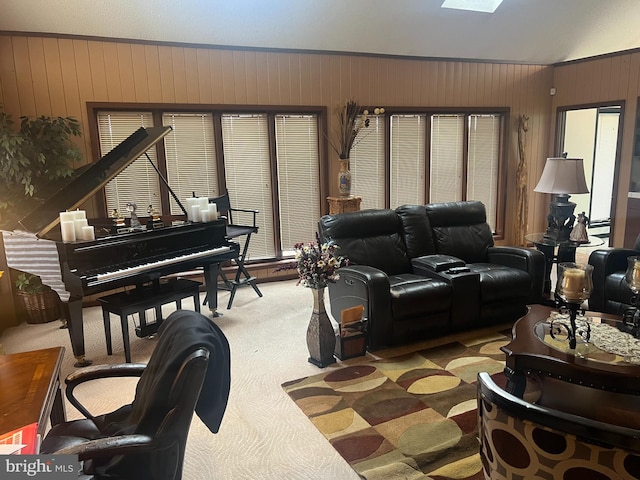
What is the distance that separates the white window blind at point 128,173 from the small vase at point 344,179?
2122 mm

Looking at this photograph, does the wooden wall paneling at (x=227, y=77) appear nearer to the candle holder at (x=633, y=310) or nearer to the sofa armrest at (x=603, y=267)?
the sofa armrest at (x=603, y=267)

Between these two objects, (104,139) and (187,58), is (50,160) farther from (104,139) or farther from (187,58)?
(187,58)

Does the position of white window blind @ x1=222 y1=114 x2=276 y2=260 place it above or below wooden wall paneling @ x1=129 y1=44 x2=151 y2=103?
below

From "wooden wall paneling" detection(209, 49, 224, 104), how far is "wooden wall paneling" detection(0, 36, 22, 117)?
1847 millimetres

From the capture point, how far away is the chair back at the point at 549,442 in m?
1.15

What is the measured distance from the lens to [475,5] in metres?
5.47

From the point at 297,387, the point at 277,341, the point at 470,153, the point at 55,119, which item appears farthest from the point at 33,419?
the point at 470,153

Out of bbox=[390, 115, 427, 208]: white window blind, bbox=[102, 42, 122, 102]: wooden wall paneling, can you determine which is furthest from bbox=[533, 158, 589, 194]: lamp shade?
bbox=[102, 42, 122, 102]: wooden wall paneling

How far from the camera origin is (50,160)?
419cm

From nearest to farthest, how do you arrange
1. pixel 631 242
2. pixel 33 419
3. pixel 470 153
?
pixel 33 419, pixel 631 242, pixel 470 153

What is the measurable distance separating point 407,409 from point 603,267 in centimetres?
228

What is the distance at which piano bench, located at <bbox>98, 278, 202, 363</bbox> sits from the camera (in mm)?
3491

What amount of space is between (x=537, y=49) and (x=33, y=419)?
7.06 metres

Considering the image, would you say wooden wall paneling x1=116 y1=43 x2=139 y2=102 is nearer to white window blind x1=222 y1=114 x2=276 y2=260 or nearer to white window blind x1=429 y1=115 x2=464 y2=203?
white window blind x1=222 y1=114 x2=276 y2=260
